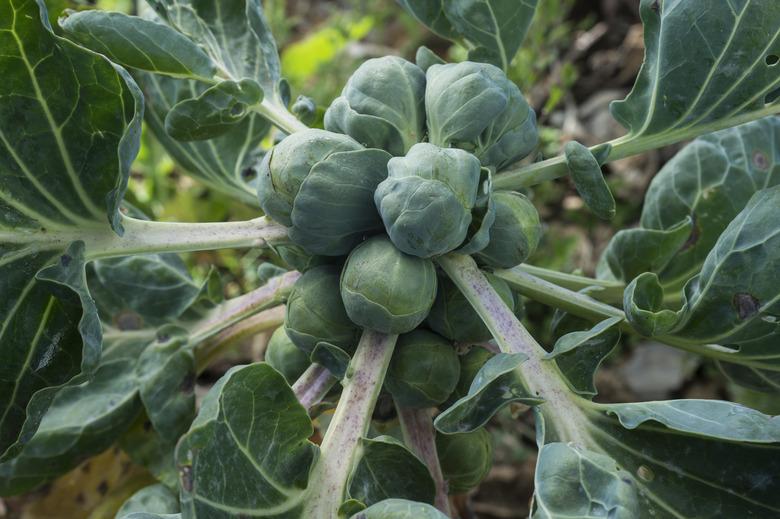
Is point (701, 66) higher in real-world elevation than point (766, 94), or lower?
higher

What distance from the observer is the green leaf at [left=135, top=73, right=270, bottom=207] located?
78.9 inches

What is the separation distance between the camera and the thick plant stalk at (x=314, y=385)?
5.20ft

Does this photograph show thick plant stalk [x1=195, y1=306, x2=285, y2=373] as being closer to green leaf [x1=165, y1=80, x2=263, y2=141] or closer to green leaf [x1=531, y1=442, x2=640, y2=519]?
green leaf [x1=165, y1=80, x2=263, y2=141]

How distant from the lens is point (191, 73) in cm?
170

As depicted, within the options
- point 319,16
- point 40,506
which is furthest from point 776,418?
point 319,16

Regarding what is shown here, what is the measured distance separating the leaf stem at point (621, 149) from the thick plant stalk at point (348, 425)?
423 millimetres

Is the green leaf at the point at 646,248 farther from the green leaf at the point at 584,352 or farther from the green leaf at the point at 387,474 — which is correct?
the green leaf at the point at 387,474

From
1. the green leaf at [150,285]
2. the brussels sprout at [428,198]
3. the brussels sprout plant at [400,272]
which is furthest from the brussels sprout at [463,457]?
the green leaf at [150,285]

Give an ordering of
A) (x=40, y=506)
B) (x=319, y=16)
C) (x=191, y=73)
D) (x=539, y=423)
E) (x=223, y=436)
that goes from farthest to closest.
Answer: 1. (x=319, y=16)
2. (x=40, y=506)
3. (x=191, y=73)
4. (x=539, y=423)
5. (x=223, y=436)

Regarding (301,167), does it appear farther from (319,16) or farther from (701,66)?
(319,16)

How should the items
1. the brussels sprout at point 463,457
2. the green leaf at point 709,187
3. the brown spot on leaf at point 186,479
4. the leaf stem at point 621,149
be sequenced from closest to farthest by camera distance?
the brown spot on leaf at point 186,479 < the leaf stem at point 621,149 < the brussels sprout at point 463,457 < the green leaf at point 709,187

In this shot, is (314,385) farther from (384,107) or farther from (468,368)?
(384,107)

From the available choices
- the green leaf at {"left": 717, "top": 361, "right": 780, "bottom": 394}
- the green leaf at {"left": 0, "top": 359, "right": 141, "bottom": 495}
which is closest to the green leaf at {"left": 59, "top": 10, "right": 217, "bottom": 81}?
the green leaf at {"left": 0, "top": 359, "right": 141, "bottom": 495}

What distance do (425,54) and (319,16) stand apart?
422 centimetres
